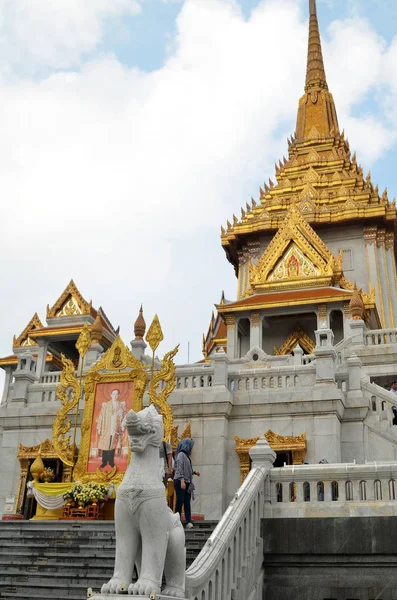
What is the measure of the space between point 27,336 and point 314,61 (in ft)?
90.4

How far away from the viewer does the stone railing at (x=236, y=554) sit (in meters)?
8.66

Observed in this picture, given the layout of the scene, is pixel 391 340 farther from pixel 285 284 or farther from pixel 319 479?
pixel 319 479

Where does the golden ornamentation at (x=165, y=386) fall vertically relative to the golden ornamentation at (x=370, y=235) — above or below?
below

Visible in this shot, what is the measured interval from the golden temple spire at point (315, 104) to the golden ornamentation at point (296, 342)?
1744 centimetres

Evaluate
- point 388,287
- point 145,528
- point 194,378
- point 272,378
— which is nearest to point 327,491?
point 145,528

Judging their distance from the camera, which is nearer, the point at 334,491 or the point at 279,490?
the point at 334,491

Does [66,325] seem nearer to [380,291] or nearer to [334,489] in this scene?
[380,291]

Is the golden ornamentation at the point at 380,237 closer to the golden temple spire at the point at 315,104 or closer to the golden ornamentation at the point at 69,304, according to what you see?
the golden temple spire at the point at 315,104

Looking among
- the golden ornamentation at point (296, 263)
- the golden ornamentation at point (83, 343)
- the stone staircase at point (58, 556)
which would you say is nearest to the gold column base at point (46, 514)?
the stone staircase at point (58, 556)

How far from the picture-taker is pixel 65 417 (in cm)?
1784

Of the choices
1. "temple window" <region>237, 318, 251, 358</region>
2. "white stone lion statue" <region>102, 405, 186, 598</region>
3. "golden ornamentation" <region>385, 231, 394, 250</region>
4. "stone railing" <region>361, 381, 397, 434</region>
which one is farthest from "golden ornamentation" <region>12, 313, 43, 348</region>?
"white stone lion statue" <region>102, 405, 186, 598</region>

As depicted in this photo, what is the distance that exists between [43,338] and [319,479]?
27.5 meters

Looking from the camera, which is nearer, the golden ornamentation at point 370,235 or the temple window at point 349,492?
the temple window at point 349,492

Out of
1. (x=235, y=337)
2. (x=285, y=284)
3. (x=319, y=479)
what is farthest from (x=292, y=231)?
(x=319, y=479)
